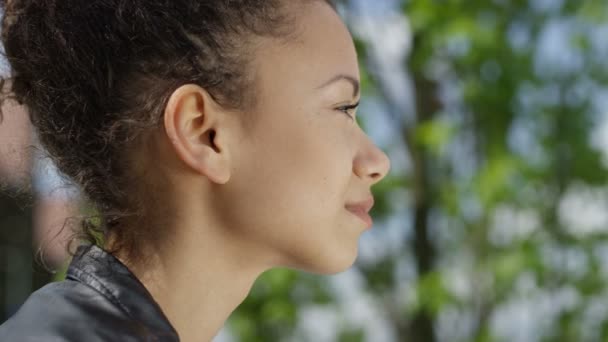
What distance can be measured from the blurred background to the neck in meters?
3.50

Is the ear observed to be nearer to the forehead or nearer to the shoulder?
the forehead

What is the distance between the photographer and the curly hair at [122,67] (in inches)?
39.7

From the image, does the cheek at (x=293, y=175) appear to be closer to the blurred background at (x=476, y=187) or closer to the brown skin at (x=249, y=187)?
the brown skin at (x=249, y=187)

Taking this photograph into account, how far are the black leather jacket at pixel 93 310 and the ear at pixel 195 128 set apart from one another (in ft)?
0.48

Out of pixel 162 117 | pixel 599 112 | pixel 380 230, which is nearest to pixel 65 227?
pixel 162 117

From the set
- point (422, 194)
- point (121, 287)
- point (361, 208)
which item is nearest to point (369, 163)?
point (361, 208)

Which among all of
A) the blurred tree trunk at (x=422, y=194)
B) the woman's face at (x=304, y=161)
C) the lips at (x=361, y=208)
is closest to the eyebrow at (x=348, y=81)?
the woman's face at (x=304, y=161)

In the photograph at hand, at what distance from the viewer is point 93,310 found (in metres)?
0.93

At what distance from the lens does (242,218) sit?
1.02 m

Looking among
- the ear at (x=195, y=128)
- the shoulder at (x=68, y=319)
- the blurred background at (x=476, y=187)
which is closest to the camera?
the shoulder at (x=68, y=319)

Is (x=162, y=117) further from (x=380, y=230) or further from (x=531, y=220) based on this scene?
(x=380, y=230)

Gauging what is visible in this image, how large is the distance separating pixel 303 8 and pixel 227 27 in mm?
130

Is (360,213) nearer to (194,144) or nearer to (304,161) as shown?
(304,161)

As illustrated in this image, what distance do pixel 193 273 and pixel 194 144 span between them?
151 millimetres
